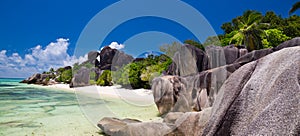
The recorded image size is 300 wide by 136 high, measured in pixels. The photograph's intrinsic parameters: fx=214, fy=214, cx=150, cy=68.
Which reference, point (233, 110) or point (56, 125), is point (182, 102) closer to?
point (56, 125)

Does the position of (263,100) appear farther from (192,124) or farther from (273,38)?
(273,38)

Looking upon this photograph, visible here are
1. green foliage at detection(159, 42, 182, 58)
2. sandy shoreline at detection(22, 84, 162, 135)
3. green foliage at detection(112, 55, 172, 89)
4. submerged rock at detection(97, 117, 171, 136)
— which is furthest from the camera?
green foliage at detection(159, 42, 182, 58)

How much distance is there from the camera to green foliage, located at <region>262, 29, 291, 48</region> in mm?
23062

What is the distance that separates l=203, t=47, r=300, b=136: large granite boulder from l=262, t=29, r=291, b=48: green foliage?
23988mm

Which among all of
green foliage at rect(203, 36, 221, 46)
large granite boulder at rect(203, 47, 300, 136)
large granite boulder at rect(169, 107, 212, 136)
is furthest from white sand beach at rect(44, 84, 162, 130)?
green foliage at rect(203, 36, 221, 46)

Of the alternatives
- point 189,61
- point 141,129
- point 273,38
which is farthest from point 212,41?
point 141,129

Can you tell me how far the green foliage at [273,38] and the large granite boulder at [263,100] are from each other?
78.7 ft

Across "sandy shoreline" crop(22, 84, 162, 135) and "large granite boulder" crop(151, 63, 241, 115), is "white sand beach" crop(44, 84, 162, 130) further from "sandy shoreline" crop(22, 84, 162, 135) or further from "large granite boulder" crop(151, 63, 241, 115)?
"large granite boulder" crop(151, 63, 241, 115)

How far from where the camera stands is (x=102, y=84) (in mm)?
28766

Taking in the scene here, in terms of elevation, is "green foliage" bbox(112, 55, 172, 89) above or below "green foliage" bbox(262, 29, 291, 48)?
below

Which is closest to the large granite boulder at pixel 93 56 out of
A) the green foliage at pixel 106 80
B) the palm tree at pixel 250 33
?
the green foliage at pixel 106 80

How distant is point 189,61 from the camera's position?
12.6m

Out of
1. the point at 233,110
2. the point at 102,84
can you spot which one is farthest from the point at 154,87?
the point at 102,84

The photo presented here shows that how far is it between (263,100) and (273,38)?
25.0 meters
